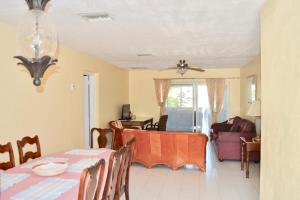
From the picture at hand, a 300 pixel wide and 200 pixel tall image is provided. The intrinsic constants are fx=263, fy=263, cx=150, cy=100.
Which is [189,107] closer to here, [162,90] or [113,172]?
[162,90]

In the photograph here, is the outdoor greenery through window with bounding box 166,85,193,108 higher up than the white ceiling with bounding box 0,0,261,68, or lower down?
lower down

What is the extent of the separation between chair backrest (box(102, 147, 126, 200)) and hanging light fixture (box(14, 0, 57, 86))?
89 cm

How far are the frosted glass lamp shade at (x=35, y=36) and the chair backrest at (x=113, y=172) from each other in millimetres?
1012

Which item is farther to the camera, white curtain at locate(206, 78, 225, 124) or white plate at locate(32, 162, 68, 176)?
white curtain at locate(206, 78, 225, 124)

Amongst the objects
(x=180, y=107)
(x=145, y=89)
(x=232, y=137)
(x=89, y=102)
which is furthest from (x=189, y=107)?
(x=89, y=102)

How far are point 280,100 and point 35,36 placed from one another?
6.30 ft

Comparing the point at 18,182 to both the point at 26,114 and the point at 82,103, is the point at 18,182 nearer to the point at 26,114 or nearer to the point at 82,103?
the point at 26,114

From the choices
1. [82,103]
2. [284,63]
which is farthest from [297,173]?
[82,103]

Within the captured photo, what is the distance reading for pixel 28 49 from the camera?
210 centimetres

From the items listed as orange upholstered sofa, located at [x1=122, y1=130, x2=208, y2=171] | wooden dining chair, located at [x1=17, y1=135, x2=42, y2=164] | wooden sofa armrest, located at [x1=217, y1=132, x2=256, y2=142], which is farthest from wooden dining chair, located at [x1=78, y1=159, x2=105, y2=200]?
wooden sofa armrest, located at [x1=217, y1=132, x2=256, y2=142]

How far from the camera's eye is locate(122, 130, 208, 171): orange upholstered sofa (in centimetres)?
490

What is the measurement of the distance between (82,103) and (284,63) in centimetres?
443

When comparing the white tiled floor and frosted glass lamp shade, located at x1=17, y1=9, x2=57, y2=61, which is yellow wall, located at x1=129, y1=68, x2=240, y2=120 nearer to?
the white tiled floor

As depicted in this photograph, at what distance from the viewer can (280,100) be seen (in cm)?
196
